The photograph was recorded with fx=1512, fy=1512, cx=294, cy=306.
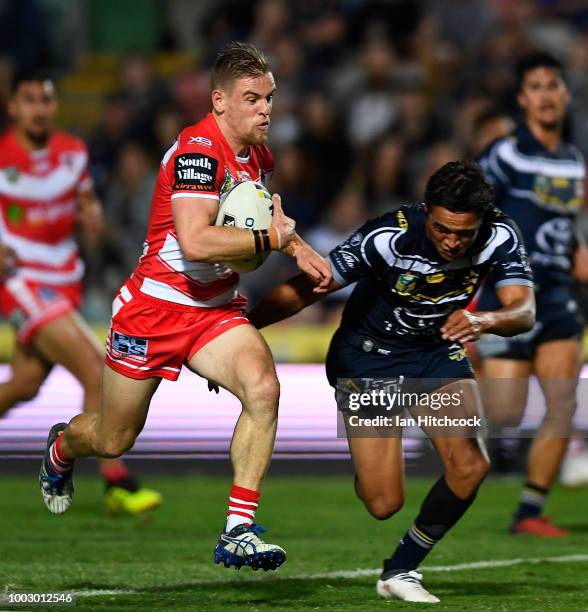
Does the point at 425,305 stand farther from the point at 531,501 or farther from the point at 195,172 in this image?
the point at 531,501

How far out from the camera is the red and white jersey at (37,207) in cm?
1034

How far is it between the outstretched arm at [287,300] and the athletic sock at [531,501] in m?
A: 2.91

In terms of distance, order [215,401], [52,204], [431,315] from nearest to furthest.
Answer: [431,315]
[52,204]
[215,401]

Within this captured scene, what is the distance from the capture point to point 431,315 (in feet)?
23.8

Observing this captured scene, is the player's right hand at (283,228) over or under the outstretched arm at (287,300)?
over

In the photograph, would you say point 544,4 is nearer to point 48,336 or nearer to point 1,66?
point 1,66

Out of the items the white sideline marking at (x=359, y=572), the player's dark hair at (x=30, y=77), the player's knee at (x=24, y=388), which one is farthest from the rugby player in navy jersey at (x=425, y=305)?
the player's dark hair at (x=30, y=77)

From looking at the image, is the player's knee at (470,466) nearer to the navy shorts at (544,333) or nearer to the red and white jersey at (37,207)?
the navy shorts at (544,333)

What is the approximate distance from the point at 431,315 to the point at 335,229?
7917mm

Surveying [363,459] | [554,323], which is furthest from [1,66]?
[363,459]

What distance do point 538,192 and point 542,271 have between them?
1.65ft

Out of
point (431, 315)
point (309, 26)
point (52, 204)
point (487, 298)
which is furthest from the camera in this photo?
point (309, 26)

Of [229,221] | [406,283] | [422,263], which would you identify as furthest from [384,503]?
[229,221]

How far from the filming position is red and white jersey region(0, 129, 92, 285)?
33.9 ft
